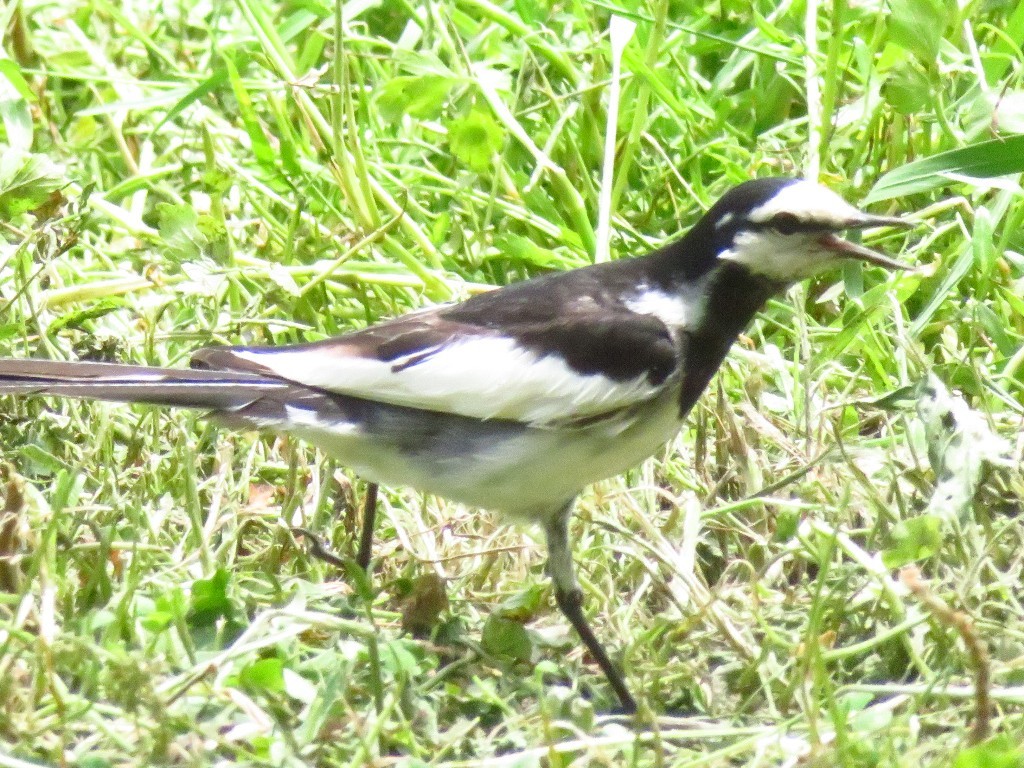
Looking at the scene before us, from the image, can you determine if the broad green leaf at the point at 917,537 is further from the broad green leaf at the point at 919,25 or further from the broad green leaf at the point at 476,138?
the broad green leaf at the point at 476,138

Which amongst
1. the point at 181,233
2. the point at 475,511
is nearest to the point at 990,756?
the point at 475,511

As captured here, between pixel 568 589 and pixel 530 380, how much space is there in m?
0.39

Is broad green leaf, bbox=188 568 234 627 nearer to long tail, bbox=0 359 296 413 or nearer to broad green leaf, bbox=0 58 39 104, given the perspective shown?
long tail, bbox=0 359 296 413

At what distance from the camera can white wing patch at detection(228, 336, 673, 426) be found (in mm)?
2967

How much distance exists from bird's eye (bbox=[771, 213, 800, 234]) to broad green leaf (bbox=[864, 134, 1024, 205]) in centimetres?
59

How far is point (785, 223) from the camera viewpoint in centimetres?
304

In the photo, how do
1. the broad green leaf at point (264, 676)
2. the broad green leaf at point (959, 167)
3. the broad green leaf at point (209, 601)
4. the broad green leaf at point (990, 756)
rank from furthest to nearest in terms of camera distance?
the broad green leaf at point (959, 167) < the broad green leaf at point (209, 601) < the broad green leaf at point (264, 676) < the broad green leaf at point (990, 756)

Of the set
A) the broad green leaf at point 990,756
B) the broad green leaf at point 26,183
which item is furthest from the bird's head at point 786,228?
the broad green leaf at point 26,183

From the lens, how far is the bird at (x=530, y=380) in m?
2.97

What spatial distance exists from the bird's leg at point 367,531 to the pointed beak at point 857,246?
996 millimetres

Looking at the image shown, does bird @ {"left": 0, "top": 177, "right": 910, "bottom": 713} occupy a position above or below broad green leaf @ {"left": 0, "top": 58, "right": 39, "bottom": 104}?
below

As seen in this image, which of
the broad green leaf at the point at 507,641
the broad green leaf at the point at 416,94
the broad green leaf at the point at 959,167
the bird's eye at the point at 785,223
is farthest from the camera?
the broad green leaf at the point at 416,94

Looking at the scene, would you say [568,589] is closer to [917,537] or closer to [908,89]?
[917,537]

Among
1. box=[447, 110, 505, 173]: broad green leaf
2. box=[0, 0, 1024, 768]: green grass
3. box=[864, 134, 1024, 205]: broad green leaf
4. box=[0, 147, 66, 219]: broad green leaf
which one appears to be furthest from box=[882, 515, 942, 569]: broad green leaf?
box=[0, 147, 66, 219]: broad green leaf
